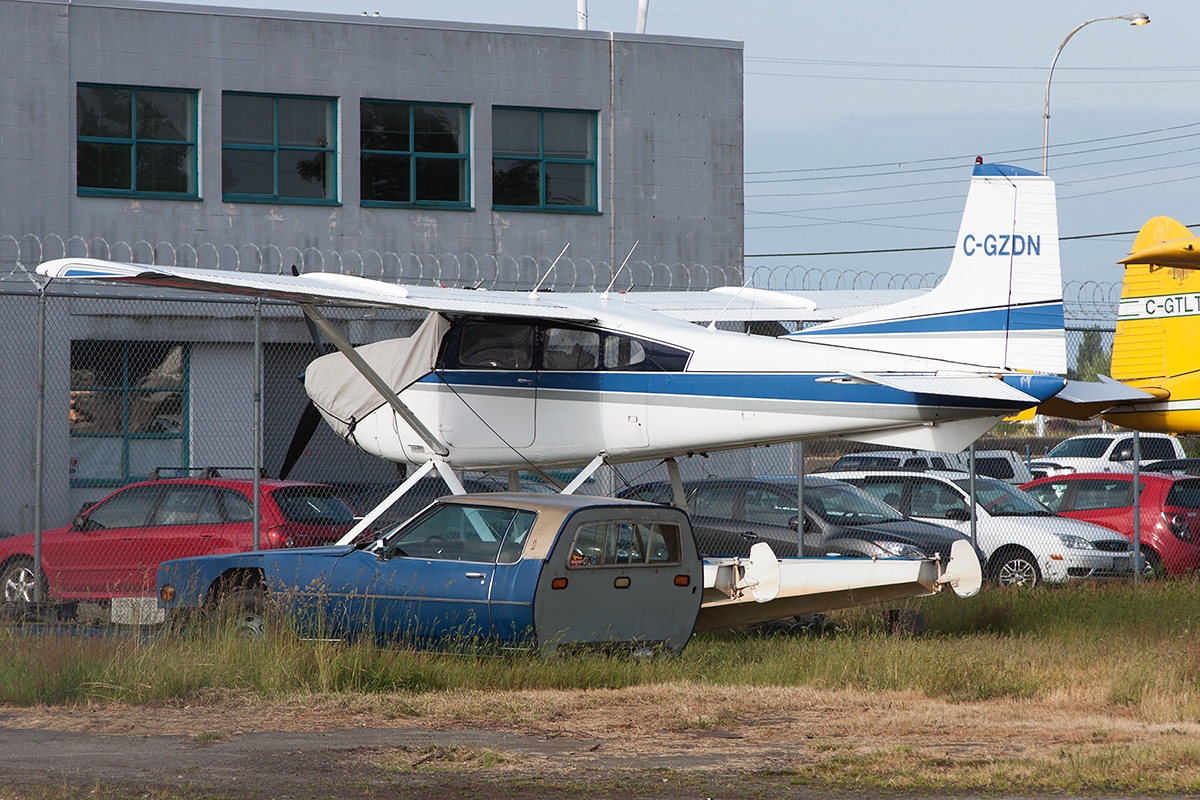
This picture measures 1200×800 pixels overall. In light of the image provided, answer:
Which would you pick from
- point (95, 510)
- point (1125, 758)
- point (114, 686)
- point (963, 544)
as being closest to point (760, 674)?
point (963, 544)

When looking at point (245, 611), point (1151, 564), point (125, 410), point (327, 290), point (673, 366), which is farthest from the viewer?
point (125, 410)

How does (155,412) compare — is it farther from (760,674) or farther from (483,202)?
(760,674)

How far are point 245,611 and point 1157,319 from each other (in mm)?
10009

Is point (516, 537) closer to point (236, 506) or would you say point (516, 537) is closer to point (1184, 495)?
point (236, 506)

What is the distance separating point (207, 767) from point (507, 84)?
19.5 meters

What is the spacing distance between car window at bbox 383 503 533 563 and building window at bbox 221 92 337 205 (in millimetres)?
14432

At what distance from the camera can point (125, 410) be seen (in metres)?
21.2

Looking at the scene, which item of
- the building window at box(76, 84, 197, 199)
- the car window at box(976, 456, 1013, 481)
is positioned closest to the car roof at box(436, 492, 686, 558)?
the building window at box(76, 84, 197, 199)

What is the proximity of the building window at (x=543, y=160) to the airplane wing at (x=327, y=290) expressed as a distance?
11.7 m

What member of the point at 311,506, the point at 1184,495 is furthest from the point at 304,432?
the point at 1184,495

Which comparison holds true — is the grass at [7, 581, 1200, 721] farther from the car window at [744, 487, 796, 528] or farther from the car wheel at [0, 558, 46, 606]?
the car window at [744, 487, 796, 528]

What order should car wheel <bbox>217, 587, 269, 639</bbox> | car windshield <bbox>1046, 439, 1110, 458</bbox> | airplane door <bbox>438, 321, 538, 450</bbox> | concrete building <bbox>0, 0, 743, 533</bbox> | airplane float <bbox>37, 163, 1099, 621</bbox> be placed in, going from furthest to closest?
car windshield <bbox>1046, 439, 1110, 458</bbox> → concrete building <bbox>0, 0, 743, 533</bbox> → airplane door <bbox>438, 321, 538, 450</bbox> → airplane float <bbox>37, 163, 1099, 621</bbox> → car wheel <bbox>217, 587, 269, 639</bbox>

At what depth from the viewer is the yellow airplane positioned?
1473cm

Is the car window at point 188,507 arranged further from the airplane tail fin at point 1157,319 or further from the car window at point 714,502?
the airplane tail fin at point 1157,319
